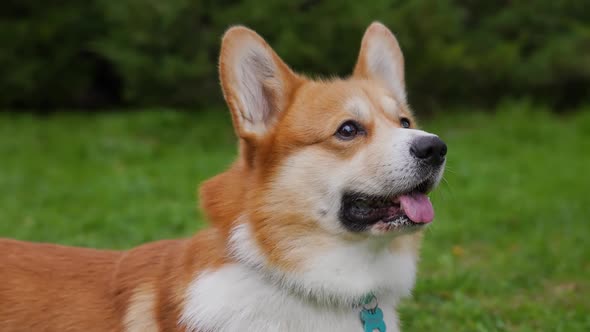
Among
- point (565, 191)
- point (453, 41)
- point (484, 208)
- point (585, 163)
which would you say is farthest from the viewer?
point (453, 41)

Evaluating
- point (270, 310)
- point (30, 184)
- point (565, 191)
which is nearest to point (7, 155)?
point (30, 184)

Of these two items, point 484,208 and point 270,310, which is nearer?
point 270,310

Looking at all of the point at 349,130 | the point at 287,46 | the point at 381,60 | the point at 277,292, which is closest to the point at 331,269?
the point at 277,292

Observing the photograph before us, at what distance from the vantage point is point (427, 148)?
3104 mm

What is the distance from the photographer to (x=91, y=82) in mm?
14523

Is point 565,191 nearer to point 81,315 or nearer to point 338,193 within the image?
point 338,193

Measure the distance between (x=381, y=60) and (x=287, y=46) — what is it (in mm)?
6566

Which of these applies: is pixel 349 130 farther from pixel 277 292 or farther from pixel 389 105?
pixel 277 292

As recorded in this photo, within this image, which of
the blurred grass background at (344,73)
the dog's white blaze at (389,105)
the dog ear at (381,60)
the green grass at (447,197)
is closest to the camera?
the dog's white blaze at (389,105)

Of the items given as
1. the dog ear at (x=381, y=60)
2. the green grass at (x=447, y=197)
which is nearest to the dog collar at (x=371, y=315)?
the green grass at (x=447, y=197)

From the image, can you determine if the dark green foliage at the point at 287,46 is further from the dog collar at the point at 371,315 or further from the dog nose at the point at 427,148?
the dog collar at the point at 371,315

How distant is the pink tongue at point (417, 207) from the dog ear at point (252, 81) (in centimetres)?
70

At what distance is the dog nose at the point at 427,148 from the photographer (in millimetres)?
3102

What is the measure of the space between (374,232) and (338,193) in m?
0.23
